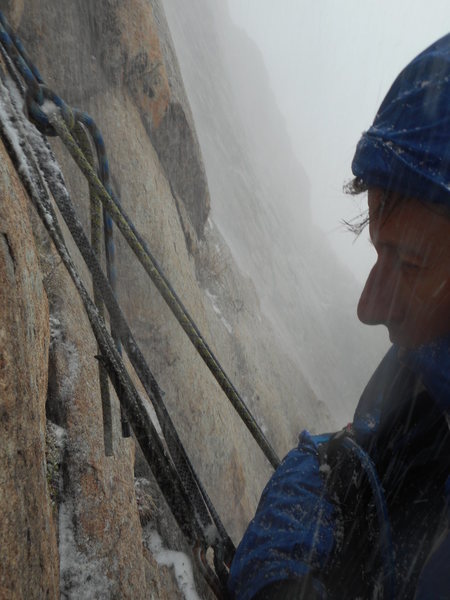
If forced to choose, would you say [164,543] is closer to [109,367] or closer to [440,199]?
[109,367]

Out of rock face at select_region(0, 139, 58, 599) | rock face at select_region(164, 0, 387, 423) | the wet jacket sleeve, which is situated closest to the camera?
rock face at select_region(0, 139, 58, 599)

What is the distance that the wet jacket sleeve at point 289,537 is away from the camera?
1672 millimetres

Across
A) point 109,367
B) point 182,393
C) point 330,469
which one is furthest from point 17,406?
point 182,393

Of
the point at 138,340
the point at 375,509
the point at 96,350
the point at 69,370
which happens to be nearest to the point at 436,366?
the point at 375,509

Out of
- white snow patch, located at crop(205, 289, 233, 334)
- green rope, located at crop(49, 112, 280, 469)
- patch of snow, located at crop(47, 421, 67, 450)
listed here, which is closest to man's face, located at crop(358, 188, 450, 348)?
green rope, located at crop(49, 112, 280, 469)

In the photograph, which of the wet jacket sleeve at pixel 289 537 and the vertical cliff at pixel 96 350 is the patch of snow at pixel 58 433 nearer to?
the vertical cliff at pixel 96 350

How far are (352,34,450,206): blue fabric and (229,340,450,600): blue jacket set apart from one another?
2.08 feet

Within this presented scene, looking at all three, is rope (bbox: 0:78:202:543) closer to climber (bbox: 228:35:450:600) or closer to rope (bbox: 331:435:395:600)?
climber (bbox: 228:35:450:600)

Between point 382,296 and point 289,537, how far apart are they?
1264mm

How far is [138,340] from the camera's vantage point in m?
6.66

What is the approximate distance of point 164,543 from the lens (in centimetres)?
371

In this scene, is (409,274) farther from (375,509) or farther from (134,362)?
(134,362)

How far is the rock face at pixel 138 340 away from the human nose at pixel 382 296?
1.54 m

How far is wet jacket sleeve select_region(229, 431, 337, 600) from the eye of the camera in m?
1.67
